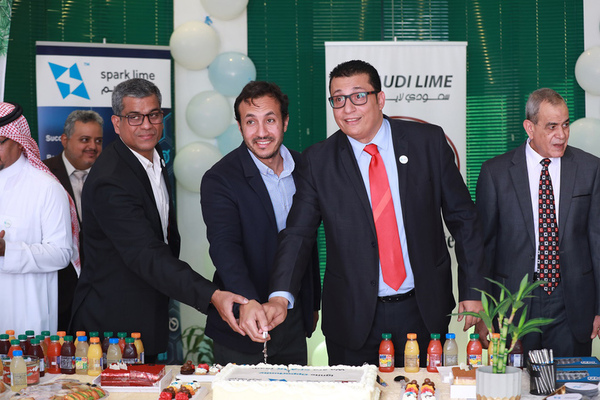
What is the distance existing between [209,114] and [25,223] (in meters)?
2.25

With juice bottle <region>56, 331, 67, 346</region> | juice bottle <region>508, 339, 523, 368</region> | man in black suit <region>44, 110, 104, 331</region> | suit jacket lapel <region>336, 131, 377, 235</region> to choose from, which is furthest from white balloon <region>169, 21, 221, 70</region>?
juice bottle <region>508, 339, 523, 368</region>

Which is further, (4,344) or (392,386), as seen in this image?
(4,344)

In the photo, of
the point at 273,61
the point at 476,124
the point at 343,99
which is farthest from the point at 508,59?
the point at 343,99

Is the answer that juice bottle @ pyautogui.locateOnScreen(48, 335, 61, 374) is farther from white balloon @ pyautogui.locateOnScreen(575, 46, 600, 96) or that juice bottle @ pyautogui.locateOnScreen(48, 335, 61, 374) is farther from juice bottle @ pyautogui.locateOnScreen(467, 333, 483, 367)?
white balloon @ pyautogui.locateOnScreen(575, 46, 600, 96)

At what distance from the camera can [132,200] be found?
10.3ft

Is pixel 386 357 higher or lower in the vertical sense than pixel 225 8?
lower

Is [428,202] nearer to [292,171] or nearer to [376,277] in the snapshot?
[376,277]

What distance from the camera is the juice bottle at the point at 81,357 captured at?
9.14 feet

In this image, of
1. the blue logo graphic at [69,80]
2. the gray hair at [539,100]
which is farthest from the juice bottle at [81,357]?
the blue logo graphic at [69,80]

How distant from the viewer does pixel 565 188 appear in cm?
360

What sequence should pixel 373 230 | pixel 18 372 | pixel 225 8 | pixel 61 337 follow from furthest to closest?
pixel 225 8 < pixel 373 230 < pixel 61 337 < pixel 18 372

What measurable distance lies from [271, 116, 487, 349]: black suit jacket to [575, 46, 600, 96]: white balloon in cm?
281

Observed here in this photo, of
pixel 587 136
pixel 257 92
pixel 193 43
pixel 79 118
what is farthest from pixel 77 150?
pixel 587 136

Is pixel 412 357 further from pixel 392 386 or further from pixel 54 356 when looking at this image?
pixel 54 356
